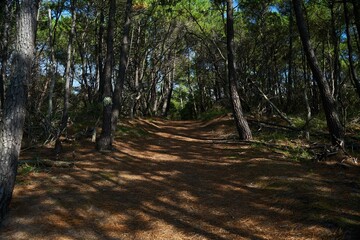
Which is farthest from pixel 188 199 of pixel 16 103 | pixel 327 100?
pixel 327 100

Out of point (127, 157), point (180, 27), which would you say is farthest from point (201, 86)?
point (127, 157)

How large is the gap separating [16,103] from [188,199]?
373cm

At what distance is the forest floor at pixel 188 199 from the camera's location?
4.91 meters

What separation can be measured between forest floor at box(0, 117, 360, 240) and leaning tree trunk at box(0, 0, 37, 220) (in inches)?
23.3

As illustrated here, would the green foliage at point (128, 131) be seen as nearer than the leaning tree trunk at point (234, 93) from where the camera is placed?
No

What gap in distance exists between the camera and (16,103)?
17.7 feet

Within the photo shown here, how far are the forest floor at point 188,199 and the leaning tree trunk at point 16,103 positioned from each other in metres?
0.59

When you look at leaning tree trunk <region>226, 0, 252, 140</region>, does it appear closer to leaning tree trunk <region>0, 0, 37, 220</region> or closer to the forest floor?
the forest floor

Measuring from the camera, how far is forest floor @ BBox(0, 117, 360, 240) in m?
4.91

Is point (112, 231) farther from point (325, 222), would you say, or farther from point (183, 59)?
point (183, 59)

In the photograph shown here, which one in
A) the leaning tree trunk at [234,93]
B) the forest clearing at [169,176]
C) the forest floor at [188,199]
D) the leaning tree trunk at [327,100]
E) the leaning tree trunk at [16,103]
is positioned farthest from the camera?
the leaning tree trunk at [234,93]

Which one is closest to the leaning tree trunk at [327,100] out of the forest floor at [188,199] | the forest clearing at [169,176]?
the forest clearing at [169,176]

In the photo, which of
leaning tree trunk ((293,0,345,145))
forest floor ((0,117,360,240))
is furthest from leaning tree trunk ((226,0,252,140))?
leaning tree trunk ((293,0,345,145))

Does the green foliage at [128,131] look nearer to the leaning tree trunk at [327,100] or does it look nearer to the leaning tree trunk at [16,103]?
the leaning tree trunk at [16,103]
